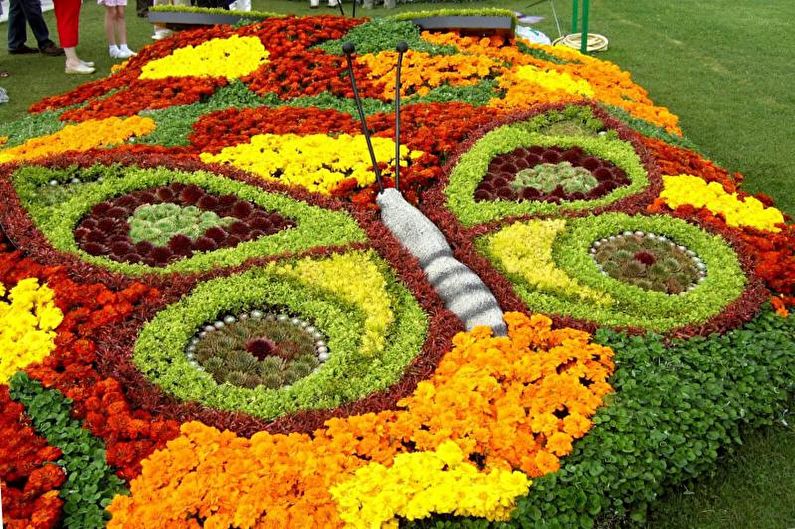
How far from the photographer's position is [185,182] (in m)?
6.21

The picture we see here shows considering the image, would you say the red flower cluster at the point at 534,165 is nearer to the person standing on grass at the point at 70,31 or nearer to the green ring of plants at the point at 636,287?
the green ring of plants at the point at 636,287

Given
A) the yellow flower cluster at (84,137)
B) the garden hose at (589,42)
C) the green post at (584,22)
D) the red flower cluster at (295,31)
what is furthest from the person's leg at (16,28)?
the green post at (584,22)

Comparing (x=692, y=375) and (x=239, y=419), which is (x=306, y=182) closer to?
(x=239, y=419)

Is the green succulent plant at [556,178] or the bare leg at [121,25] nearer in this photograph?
the green succulent plant at [556,178]

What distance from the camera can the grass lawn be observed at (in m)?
3.91

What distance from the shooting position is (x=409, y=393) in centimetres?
417

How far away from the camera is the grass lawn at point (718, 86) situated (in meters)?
3.91

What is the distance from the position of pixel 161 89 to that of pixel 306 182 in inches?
135

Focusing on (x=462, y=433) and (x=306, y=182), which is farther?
(x=306, y=182)

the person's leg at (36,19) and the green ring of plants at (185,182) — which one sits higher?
the person's leg at (36,19)

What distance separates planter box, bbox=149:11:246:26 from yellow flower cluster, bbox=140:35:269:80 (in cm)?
91

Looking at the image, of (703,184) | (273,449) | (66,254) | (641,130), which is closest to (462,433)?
(273,449)

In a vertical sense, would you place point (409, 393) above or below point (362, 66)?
below

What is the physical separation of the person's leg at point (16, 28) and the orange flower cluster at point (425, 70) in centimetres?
656
